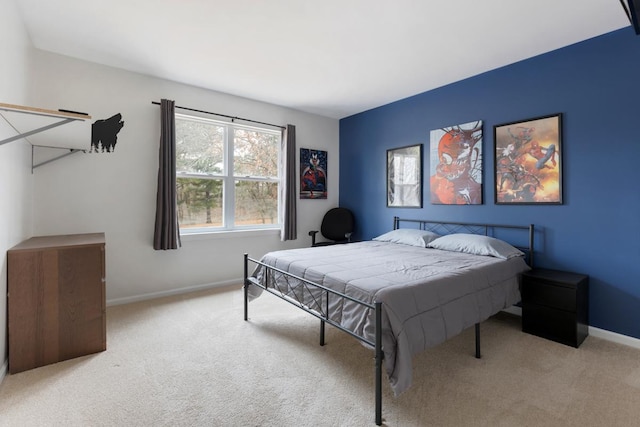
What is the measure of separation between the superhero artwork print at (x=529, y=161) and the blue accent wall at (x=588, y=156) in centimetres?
7

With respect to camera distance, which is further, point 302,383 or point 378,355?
point 302,383

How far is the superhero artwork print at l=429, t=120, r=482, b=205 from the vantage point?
3538 mm

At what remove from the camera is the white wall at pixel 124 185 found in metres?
3.06

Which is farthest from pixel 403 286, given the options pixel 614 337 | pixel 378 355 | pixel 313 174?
pixel 313 174

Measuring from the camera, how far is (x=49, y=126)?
1744 mm

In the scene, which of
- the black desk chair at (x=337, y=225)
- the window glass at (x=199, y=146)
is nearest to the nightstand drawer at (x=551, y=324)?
the black desk chair at (x=337, y=225)

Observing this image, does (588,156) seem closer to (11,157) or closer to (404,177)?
(404,177)

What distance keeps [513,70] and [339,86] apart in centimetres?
196

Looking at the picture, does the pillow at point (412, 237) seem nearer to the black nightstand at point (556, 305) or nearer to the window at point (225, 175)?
the black nightstand at point (556, 305)

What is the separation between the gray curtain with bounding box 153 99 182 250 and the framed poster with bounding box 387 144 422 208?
300 centimetres

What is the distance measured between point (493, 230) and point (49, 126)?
403 cm

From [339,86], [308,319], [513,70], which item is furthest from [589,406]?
[339,86]

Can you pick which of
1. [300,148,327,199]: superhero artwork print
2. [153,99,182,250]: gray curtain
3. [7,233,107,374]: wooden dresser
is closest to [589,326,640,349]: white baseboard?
[300,148,327,199]: superhero artwork print

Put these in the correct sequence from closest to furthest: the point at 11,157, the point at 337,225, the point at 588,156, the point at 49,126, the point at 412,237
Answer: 1. the point at 49,126
2. the point at 11,157
3. the point at 588,156
4. the point at 412,237
5. the point at 337,225
